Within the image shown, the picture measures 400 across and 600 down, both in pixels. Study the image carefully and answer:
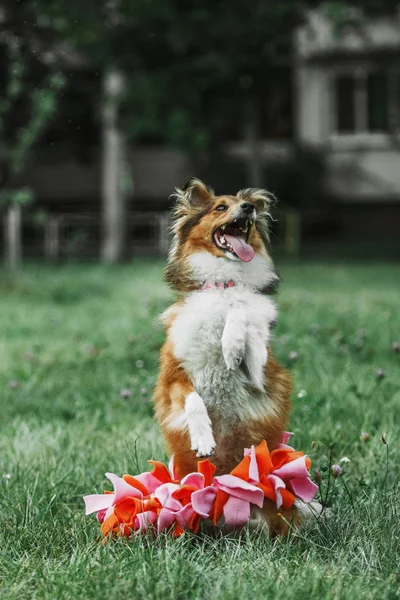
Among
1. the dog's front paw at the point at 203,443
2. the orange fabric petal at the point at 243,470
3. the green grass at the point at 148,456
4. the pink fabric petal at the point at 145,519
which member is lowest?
the green grass at the point at 148,456

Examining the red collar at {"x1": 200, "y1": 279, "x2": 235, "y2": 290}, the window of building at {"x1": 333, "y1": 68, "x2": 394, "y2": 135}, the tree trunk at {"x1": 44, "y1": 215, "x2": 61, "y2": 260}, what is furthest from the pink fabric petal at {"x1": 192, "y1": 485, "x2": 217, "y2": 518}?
the window of building at {"x1": 333, "y1": 68, "x2": 394, "y2": 135}

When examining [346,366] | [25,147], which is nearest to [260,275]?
[346,366]

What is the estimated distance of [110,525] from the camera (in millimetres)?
2916

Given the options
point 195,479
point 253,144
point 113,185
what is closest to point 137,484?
point 195,479

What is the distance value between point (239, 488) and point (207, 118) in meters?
16.8

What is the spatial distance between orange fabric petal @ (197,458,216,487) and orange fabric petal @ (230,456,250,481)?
7 centimetres

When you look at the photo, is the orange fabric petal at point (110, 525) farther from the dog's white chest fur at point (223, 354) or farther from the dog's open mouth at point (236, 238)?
the dog's open mouth at point (236, 238)

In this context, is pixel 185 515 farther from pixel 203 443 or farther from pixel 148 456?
pixel 148 456

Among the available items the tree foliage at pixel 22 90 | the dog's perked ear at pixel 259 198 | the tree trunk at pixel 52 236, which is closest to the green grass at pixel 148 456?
the dog's perked ear at pixel 259 198

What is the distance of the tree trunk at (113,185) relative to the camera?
67.5ft

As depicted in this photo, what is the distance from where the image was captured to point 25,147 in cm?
1192

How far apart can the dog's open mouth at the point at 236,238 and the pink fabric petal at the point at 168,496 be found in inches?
31.5

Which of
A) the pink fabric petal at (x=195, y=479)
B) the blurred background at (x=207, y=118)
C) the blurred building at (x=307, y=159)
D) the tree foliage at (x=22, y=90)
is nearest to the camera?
the pink fabric petal at (x=195, y=479)

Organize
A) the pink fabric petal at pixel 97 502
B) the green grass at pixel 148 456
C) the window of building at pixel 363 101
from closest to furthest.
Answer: the green grass at pixel 148 456 → the pink fabric petal at pixel 97 502 → the window of building at pixel 363 101
